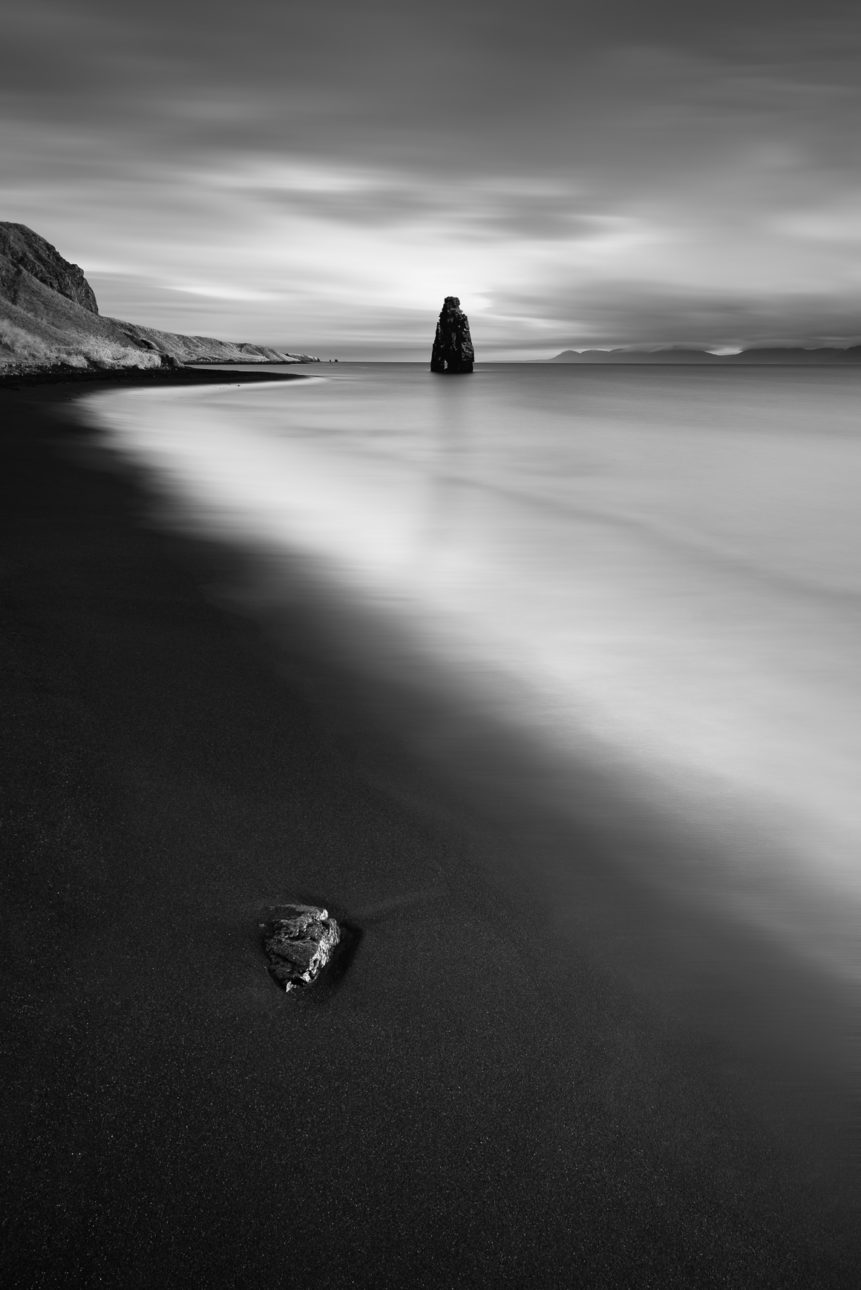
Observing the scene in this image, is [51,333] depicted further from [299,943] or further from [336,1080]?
[336,1080]

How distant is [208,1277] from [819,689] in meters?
4.60

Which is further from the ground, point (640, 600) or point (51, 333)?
→ point (51, 333)

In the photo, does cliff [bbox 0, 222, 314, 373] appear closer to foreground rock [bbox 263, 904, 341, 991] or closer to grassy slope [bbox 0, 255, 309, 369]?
grassy slope [bbox 0, 255, 309, 369]

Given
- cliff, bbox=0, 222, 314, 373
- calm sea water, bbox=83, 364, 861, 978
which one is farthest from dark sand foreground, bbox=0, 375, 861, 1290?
cliff, bbox=0, 222, 314, 373

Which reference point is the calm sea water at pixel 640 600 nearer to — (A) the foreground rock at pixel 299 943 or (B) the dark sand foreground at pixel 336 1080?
(B) the dark sand foreground at pixel 336 1080

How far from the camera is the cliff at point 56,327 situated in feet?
177

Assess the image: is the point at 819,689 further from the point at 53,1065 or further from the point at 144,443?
the point at 144,443

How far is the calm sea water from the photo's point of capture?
11.6 feet

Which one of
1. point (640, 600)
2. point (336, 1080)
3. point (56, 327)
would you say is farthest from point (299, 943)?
point (56, 327)

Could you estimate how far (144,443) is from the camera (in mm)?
16656

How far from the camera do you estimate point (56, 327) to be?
81750 millimetres

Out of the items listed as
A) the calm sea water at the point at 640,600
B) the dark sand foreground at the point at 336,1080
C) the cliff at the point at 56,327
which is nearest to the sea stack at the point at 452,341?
the cliff at the point at 56,327

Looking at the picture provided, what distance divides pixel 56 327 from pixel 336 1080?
94.0m

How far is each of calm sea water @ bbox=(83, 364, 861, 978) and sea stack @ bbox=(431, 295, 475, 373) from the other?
70063mm
